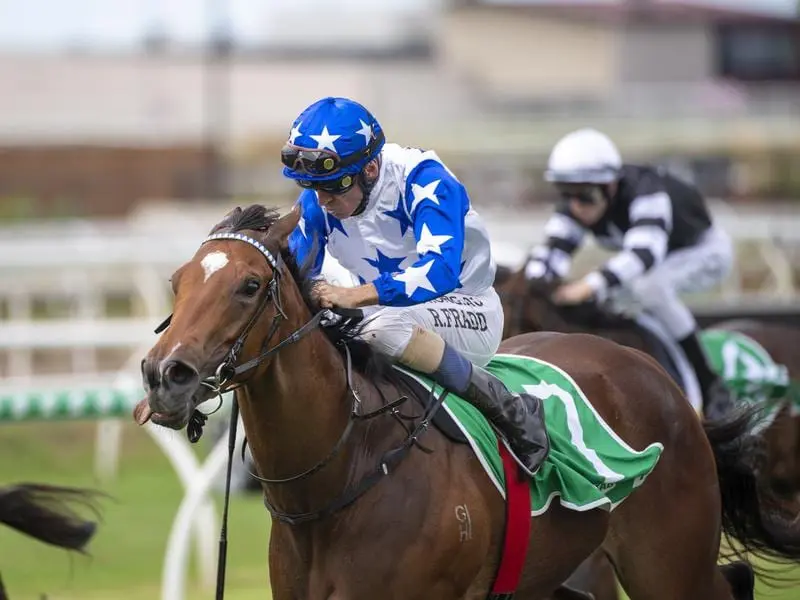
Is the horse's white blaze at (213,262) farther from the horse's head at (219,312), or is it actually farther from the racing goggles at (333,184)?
the racing goggles at (333,184)

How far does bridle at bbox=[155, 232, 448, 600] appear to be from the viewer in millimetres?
3449

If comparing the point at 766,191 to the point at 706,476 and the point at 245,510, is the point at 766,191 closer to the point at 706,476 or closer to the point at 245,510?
Result: the point at 245,510

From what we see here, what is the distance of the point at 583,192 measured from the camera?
685 centimetres

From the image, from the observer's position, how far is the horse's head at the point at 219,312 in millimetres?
3281

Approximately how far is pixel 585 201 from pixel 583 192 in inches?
2.8

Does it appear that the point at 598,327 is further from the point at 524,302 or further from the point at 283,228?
the point at 283,228

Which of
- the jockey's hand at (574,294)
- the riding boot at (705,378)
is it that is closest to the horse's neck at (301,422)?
the jockey's hand at (574,294)

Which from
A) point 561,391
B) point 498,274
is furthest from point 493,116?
point 561,391

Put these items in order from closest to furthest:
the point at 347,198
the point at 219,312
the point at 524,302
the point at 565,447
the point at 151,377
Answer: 1. the point at 151,377
2. the point at 219,312
3. the point at 347,198
4. the point at 565,447
5. the point at 524,302

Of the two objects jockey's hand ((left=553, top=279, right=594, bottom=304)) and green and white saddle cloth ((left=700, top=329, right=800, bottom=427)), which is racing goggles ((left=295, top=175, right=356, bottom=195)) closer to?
jockey's hand ((left=553, top=279, right=594, bottom=304))

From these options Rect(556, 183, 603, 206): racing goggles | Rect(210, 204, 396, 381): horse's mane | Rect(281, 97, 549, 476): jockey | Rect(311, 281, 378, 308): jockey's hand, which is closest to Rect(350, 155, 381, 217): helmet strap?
Rect(281, 97, 549, 476): jockey

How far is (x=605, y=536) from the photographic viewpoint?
4422 millimetres

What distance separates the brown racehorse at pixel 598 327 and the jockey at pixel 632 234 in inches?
3.1

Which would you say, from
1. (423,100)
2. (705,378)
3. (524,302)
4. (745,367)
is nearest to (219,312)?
(524,302)
